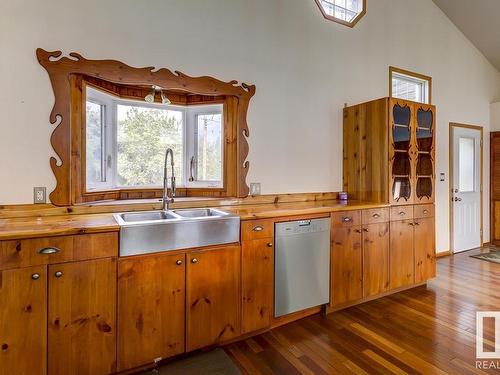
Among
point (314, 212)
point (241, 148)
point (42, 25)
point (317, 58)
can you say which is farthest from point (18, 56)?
point (317, 58)

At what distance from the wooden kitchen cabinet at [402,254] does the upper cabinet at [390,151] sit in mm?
273

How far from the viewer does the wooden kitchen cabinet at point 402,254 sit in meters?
3.06

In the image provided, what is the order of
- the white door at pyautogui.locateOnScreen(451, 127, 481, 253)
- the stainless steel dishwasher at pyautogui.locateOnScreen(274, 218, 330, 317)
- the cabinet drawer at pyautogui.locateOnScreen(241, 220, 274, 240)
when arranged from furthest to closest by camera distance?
the white door at pyautogui.locateOnScreen(451, 127, 481, 253) → the stainless steel dishwasher at pyautogui.locateOnScreen(274, 218, 330, 317) → the cabinet drawer at pyautogui.locateOnScreen(241, 220, 274, 240)

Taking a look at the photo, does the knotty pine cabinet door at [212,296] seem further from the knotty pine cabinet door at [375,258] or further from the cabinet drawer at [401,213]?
the cabinet drawer at [401,213]

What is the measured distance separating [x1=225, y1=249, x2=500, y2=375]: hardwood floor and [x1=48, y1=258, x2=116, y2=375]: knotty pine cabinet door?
2.87ft

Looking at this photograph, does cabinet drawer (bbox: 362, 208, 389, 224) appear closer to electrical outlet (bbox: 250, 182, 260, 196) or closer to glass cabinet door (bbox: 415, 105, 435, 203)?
glass cabinet door (bbox: 415, 105, 435, 203)

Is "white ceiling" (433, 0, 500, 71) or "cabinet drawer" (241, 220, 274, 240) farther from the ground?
"white ceiling" (433, 0, 500, 71)

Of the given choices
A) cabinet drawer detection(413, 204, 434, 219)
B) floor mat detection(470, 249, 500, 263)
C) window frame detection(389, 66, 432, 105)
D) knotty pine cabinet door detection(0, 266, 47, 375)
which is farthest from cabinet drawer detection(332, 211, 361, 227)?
floor mat detection(470, 249, 500, 263)

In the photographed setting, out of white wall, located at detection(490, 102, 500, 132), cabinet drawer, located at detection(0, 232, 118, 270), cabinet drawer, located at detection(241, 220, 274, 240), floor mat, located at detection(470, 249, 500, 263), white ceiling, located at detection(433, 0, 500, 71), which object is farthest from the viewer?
white wall, located at detection(490, 102, 500, 132)

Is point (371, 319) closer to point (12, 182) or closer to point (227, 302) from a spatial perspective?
point (227, 302)

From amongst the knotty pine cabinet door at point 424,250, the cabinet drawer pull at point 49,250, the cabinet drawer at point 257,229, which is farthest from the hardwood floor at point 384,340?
the cabinet drawer pull at point 49,250

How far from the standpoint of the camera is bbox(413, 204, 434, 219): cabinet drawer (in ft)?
10.6

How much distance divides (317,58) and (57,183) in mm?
2819

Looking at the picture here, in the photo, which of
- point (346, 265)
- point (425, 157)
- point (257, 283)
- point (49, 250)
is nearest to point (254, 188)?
point (257, 283)
